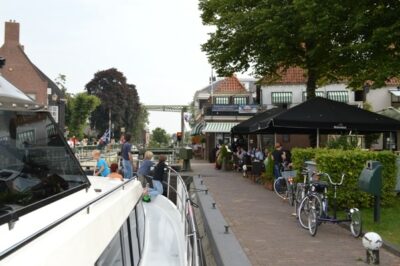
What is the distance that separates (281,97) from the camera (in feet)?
131

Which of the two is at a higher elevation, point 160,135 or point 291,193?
point 160,135

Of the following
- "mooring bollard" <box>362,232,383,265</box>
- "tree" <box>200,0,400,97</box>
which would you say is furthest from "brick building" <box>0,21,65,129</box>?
"mooring bollard" <box>362,232,383,265</box>

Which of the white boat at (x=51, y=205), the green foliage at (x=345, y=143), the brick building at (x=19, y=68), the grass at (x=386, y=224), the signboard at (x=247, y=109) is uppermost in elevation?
the brick building at (x=19, y=68)

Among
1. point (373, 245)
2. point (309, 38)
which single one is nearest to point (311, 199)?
point (373, 245)

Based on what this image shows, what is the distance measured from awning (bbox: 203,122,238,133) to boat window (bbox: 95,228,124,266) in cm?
3451

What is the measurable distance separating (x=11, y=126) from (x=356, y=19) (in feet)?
50.2

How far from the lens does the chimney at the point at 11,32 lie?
5322 cm

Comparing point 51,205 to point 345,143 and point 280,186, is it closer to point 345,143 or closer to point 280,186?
point 345,143

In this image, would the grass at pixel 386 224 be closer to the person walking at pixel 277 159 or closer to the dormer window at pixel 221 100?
the person walking at pixel 277 159

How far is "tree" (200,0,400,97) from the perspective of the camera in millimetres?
16688

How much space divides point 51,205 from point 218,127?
3557 centimetres

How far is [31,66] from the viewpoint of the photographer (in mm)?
53438

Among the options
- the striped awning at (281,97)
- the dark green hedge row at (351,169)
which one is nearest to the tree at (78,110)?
the striped awning at (281,97)

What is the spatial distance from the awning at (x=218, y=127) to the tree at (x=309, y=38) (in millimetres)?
13249
